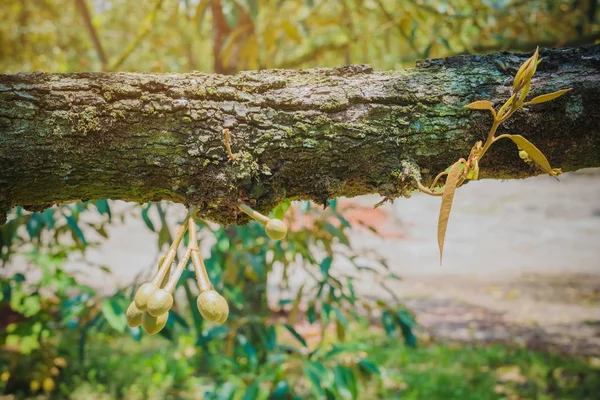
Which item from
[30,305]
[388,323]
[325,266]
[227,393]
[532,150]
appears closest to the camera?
[532,150]

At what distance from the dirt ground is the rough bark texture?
1.53 metres

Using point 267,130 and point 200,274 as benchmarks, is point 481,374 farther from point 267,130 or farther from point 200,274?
point 200,274

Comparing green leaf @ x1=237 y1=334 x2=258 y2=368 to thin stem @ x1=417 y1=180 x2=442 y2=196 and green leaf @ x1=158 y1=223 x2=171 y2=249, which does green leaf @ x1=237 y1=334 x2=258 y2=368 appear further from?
thin stem @ x1=417 y1=180 x2=442 y2=196

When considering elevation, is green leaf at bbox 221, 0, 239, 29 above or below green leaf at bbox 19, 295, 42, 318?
above

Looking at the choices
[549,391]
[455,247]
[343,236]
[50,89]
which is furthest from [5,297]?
[455,247]

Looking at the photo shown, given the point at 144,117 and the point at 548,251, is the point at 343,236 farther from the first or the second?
the point at 548,251

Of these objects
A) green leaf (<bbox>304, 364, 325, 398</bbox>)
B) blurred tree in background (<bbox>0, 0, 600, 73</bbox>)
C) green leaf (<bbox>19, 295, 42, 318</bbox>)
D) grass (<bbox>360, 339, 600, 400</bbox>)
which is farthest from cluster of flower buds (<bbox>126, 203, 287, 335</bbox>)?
grass (<bbox>360, 339, 600, 400</bbox>)

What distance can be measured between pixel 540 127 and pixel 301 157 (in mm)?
388

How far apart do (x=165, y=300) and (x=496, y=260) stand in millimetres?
6458

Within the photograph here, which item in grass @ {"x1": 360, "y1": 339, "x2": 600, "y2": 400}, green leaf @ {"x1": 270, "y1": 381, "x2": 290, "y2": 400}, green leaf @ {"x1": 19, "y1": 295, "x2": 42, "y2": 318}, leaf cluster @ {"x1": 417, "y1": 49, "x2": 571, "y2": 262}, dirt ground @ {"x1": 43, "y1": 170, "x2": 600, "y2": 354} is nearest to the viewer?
leaf cluster @ {"x1": 417, "y1": 49, "x2": 571, "y2": 262}

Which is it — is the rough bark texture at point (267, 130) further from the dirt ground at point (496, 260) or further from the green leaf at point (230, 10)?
the dirt ground at point (496, 260)

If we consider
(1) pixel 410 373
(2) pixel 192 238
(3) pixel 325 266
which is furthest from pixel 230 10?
(1) pixel 410 373

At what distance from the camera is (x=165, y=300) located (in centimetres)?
47

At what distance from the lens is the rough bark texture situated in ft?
2.21
